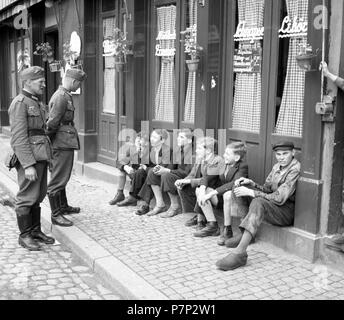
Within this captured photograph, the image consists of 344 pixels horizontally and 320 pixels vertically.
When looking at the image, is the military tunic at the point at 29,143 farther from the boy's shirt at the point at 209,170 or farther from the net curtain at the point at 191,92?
the net curtain at the point at 191,92

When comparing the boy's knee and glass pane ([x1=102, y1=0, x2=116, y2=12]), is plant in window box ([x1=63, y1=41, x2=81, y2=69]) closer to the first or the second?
glass pane ([x1=102, y1=0, x2=116, y2=12])

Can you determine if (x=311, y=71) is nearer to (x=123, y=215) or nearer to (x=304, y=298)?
(x=304, y=298)

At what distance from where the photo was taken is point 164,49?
7.20m

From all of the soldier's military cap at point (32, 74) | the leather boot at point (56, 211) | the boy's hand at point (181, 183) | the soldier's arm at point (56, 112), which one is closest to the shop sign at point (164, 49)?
the soldier's arm at point (56, 112)

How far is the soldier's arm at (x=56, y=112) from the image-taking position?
578 cm

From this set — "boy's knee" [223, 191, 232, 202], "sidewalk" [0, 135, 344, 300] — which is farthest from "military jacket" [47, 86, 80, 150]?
"boy's knee" [223, 191, 232, 202]

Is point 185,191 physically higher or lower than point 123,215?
higher

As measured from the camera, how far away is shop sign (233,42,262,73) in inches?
219

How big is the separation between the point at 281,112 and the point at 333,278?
1954mm

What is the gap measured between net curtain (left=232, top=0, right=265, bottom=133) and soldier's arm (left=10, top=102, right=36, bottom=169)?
8.41ft

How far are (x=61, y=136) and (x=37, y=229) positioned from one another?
1.20 meters

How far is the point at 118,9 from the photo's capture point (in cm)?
824
